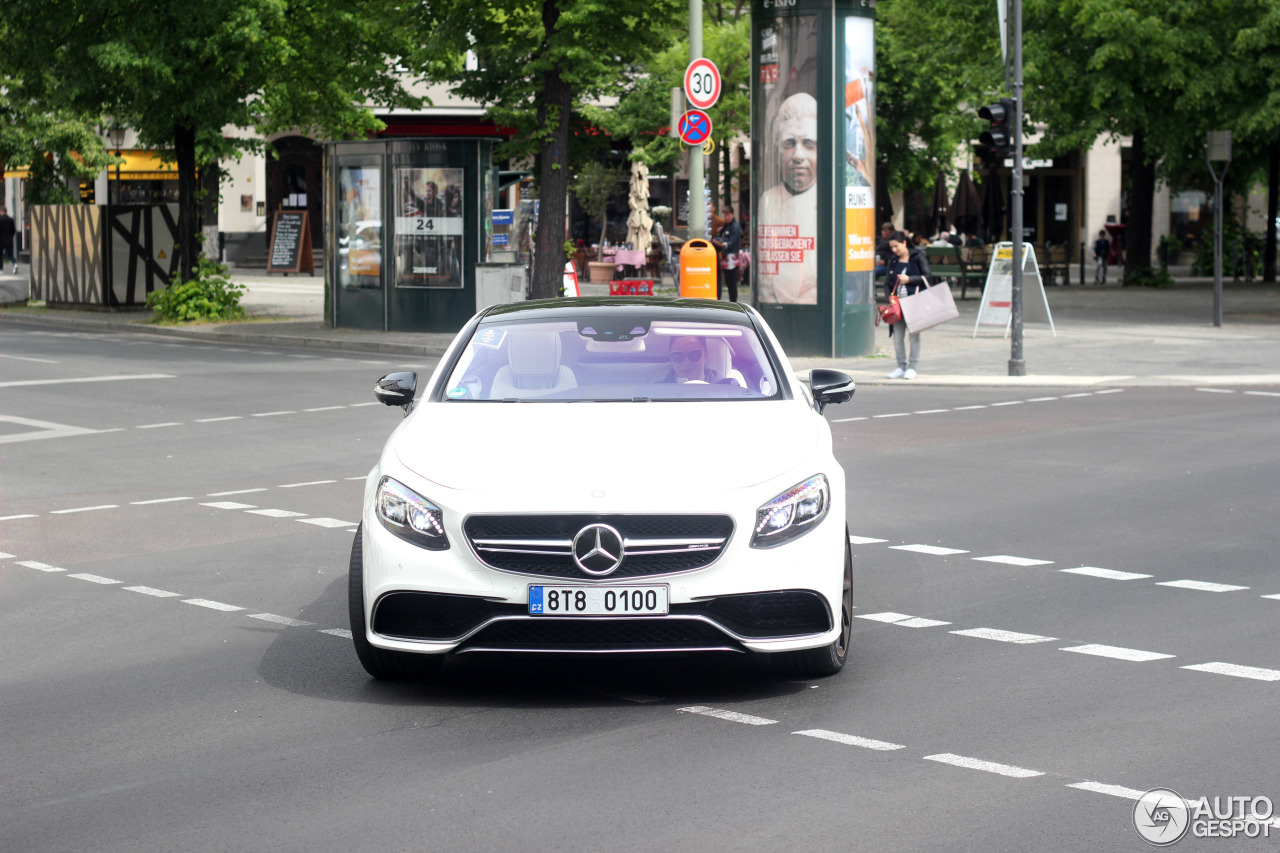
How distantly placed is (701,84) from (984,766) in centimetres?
1684

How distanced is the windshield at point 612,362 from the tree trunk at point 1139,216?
107 ft

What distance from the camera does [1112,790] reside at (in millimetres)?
5047

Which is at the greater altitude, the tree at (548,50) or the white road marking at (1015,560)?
the tree at (548,50)

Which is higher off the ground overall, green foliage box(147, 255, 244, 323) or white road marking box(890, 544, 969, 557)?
green foliage box(147, 255, 244, 323)

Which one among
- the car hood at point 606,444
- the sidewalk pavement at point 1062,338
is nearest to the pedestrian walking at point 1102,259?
the sidewalk pavement at point 1062,338

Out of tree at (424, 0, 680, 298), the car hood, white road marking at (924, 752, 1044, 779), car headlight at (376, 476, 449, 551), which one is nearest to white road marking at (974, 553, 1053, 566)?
the car hood

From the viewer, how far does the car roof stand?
7445 millimetres

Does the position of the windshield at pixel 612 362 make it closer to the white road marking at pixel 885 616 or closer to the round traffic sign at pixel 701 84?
the white road marking at pixel 885 616

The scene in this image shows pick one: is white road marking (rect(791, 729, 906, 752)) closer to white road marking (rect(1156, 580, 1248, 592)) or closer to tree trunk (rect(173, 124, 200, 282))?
white road marking (rect(1156, 580, 1248, 592))

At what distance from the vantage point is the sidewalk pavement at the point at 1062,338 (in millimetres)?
20078

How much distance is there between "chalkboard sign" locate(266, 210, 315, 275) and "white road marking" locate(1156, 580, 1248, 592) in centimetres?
4014

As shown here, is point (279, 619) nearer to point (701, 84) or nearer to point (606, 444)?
point (606, 444)

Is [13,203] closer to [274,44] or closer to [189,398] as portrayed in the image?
[274,44]

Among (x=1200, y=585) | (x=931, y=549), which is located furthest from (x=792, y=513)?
(x=931, y=549)
